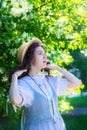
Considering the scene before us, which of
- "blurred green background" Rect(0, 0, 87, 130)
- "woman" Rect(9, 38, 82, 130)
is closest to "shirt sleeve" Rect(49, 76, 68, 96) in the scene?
"woman" Rect(9, 38, 82, 130)

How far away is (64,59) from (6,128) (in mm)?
6719

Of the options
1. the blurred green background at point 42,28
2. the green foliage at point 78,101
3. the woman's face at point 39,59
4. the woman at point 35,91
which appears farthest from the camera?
the green foliage at point 78,101

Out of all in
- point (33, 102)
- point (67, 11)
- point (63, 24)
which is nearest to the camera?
point (33, 102)

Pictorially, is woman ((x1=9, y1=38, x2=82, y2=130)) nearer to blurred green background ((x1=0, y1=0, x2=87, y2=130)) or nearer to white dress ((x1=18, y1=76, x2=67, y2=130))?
white dress ((x1=18, y1=76, x2=67, y2=130))

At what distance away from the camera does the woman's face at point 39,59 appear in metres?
3.14

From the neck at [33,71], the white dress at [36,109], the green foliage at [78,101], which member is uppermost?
the green foliage at [78,101]

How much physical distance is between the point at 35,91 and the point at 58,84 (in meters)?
0.25

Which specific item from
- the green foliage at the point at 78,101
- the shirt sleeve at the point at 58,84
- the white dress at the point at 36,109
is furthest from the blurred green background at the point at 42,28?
the green foliage at the point at 78,101

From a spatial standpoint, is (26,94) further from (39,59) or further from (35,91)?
(39,59)

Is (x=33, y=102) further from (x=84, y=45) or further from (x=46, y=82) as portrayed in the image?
(x=84, y=45)

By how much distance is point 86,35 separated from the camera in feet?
21.6

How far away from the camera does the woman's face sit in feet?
10.3

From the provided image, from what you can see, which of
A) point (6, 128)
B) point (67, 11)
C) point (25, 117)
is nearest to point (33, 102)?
point (25, 117)

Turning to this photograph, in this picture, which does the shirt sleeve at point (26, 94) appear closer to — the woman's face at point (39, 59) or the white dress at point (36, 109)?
the white dress at point (36, 109)
